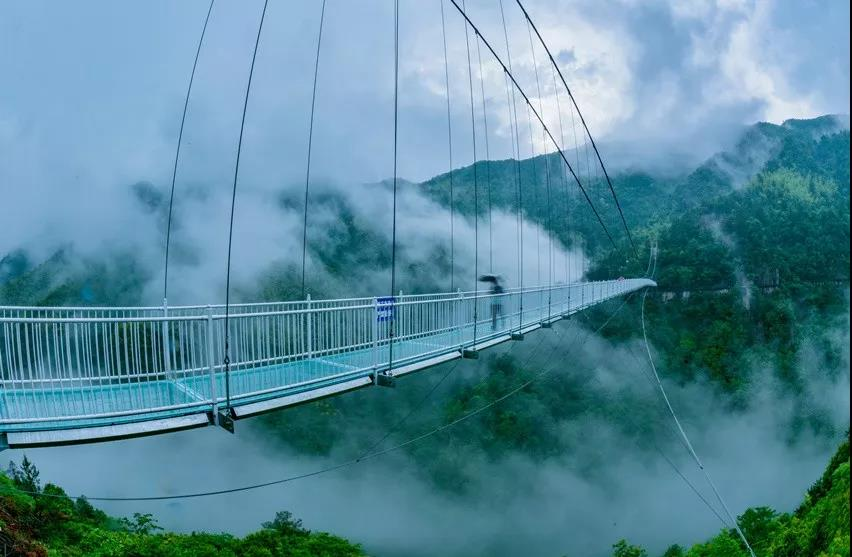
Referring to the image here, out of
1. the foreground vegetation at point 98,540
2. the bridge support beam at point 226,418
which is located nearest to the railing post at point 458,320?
the bridge support beam at point 226,418

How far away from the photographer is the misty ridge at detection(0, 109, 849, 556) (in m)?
33.5

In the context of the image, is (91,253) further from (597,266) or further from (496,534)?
(597,266)

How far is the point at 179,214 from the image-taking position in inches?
2170

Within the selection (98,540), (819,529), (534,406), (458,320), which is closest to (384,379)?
(458,320)

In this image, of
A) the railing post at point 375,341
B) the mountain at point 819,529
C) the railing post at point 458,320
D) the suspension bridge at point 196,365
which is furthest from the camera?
the railing post at point 458,320

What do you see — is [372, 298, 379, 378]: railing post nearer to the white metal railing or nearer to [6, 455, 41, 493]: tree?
the white metal railing

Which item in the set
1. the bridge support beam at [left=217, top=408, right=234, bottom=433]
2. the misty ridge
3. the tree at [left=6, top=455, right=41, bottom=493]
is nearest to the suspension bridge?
the bridge support beam at [left=217, top=408, right=234, bottom=433]

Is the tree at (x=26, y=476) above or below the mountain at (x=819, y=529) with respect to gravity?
below

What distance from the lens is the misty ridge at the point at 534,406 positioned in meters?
33.5

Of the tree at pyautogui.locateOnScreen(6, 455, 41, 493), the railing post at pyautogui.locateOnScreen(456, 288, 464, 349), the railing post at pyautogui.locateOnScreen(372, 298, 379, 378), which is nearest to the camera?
the railing post at pyautogui.locateOnScreen(372, 298, 379, 378)

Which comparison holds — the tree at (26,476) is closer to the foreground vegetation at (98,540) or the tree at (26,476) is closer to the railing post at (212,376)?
the foreground vegetation at (98,540)

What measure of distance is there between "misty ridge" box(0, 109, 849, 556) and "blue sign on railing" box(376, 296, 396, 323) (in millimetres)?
24772

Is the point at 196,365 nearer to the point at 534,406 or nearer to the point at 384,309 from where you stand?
the point at 384,309

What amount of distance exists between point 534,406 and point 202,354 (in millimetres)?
32646
